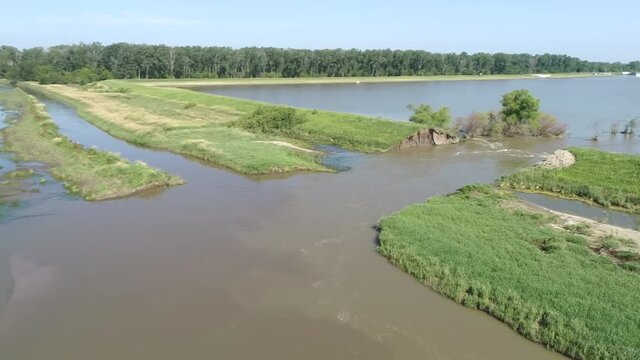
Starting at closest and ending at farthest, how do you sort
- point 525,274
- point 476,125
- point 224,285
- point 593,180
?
point 525,274 < point 224,285 < point 593,180 < point 476,125

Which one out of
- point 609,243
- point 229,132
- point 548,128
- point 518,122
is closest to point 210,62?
point 229,132

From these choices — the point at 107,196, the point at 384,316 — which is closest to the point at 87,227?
the point at 107,196

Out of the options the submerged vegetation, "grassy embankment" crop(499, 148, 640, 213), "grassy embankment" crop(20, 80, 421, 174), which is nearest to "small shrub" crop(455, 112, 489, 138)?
the submerged vegetation

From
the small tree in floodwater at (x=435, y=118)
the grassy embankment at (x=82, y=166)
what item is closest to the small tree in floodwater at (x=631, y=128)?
the small tree in floodwater at (x=435, y=118)

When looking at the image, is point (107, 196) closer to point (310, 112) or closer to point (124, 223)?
point (124, 223)

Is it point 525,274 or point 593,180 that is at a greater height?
point 593,180

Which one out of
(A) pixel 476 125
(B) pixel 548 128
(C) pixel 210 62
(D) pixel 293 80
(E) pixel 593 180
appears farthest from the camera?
(C) pixel 210 62

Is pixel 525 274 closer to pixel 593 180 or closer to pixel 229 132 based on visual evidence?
pixel 593 180

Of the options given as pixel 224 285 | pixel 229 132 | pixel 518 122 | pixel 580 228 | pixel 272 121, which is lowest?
pixel 224 285
